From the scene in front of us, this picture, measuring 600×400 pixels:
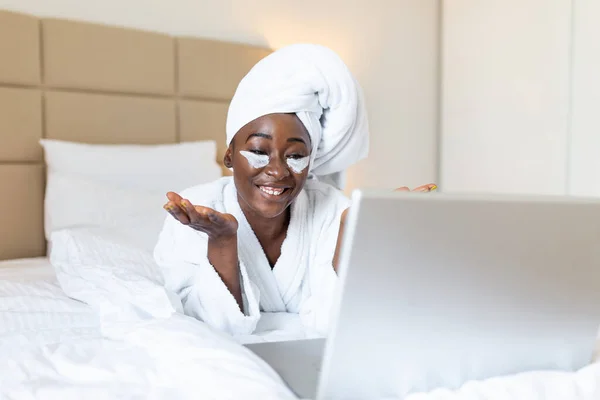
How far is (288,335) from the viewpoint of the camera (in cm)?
108

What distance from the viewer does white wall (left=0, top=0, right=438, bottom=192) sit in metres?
2.65

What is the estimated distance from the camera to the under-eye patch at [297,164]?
3.80ft

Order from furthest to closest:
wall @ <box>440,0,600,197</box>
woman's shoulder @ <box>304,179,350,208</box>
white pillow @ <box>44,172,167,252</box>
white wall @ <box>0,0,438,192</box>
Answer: wall @ <box>440,0,600,197</box> → white wall @ <box>0,0,438,192</box> → white pillow @ <box>44,172,167,252</box> → woman's shoulder @ <box>304,179,350,208</box>

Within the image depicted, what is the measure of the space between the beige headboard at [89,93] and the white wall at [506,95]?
4.47ft

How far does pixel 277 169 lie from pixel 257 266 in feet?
0.76

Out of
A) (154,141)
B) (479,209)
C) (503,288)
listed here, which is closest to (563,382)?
(503,288)

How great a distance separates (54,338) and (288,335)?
47 centimetres

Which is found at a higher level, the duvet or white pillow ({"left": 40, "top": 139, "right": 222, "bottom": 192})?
white pillow ({"left": 40, "top": 139, "right": 222, "bottom": 192})

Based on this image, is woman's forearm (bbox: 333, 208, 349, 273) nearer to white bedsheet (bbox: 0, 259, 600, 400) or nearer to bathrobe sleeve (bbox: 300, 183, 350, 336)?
bathrobe sleeve (bbox: 300, 183, 350, 336)

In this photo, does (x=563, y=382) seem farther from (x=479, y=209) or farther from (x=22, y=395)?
(x=22, y=395)

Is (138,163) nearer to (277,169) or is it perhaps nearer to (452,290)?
(277,169)

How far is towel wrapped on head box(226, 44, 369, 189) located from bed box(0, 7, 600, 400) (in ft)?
1.29

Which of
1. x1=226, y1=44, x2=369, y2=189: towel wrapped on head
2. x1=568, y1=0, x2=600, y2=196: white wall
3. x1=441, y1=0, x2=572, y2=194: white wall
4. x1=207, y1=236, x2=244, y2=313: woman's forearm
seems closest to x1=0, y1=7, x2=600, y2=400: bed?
x1=207, y1=236, x2=244, y2=313: woman's forearm

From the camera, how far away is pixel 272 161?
115cm
